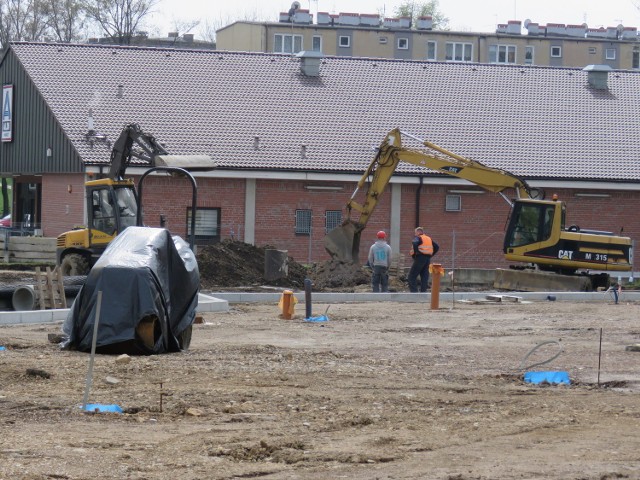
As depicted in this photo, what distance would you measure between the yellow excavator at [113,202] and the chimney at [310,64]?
17.5 metres

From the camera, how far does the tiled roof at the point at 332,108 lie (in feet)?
137

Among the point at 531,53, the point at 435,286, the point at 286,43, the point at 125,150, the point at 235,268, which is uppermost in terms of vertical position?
the point at 531,53

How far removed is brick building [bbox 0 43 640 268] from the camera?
41125mm

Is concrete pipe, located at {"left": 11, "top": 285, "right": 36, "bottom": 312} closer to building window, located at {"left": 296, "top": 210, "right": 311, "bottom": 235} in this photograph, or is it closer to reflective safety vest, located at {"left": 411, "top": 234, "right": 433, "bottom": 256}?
reflective safety vest, located at {"left": 411, "top": 234, "right": 433, "bottom": 256}

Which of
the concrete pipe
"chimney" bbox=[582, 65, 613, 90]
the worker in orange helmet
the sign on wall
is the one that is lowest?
the concrete pipe

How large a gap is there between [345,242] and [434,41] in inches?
2408

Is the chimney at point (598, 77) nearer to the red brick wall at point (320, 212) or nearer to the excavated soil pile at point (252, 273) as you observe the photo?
the red brick wall at point (320, 212)

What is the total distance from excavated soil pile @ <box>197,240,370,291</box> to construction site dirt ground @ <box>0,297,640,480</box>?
1148 cm

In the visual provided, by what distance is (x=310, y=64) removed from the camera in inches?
1831

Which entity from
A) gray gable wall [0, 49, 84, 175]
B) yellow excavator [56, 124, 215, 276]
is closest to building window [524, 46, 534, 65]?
gray gable wall [0, 49, 84, 175]

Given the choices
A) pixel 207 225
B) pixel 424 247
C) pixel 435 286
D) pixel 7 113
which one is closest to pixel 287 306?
pixel 435 286

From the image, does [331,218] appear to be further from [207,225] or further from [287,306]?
[287,306]

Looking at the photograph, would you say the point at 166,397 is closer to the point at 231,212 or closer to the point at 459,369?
the point at 459,369

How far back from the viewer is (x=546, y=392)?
13.6 metres
